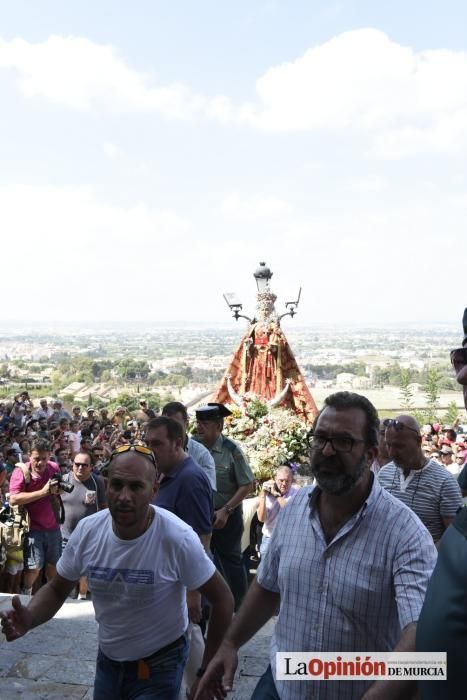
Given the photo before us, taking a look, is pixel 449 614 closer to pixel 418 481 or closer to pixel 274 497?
pixel 418 481

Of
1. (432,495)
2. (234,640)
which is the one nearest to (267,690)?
(234,640)

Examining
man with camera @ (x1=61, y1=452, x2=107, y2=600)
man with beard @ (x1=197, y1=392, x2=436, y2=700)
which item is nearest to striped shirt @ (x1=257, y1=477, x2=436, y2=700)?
man with beard @ (x1=197, y1=392, x2=436, y2=700)

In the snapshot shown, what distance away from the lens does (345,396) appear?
6.80 ft

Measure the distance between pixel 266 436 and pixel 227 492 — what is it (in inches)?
164

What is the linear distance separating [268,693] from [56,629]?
2.40 m

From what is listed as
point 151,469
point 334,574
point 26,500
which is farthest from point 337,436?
point 26,500

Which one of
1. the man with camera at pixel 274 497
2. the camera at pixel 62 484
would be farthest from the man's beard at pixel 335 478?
the camera at pixel 62 484

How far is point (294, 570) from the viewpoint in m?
1.91

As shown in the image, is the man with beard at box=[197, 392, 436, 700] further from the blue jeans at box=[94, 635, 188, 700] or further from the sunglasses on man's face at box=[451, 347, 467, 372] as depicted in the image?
the sunglasses on man's face at box=[451, 347, 467, 372]

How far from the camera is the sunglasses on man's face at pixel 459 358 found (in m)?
1.44

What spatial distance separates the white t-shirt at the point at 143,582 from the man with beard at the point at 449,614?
47.5 inches

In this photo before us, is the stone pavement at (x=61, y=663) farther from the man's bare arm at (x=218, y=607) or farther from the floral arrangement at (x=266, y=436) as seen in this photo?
the floral arrangement at (x=266, y=436)

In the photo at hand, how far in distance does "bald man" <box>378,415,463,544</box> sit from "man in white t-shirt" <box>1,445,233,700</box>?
1.30 meters

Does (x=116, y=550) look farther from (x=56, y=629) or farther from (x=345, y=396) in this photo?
(x=56, y=629)
